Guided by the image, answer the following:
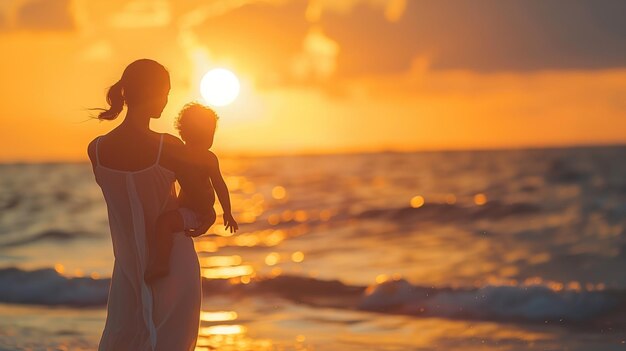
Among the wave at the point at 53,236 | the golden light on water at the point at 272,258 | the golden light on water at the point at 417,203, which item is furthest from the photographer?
the golden light on water at the point at 417,203

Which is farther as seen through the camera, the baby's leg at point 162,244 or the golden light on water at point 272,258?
the golden light on water at point 272,258

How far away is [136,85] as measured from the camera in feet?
14.9

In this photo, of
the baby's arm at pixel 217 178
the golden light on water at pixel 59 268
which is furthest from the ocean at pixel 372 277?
the baby's arm at pixel 217 178

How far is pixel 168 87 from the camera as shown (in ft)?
15.2

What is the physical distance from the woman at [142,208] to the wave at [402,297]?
24.2 ft

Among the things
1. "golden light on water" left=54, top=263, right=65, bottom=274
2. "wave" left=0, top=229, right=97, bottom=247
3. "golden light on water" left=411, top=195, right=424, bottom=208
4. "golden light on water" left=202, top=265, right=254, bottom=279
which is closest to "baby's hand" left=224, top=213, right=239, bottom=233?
"golden light on water" left=202, top=265, right=254, bottom=279

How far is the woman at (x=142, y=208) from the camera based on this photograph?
14.9 feet

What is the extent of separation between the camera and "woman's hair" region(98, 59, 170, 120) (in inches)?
179

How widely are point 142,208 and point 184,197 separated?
0.71ft

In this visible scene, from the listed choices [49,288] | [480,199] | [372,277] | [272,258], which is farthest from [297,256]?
[480,199]

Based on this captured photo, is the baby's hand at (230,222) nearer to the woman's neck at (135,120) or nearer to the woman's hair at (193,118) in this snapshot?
the woman's hair at (193,118)

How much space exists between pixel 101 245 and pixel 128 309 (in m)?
16.7

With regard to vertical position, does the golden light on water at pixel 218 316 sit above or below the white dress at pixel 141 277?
above

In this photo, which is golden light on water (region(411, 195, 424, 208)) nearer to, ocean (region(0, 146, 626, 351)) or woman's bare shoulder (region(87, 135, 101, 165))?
ocean (region(0, 146, 626, 351))
